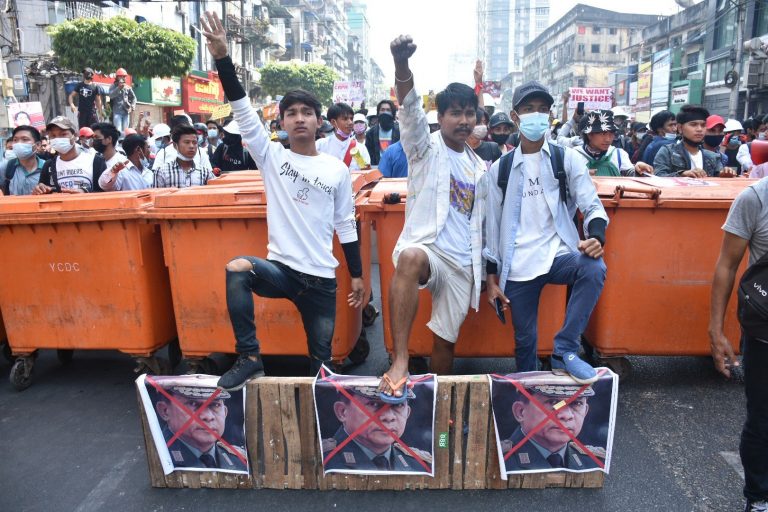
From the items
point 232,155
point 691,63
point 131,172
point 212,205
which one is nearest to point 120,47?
point 232,155

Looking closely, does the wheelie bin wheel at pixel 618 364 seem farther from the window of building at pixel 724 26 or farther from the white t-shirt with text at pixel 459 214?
the window of building at pixel 724 26

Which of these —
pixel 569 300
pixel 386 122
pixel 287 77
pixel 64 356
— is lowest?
pixel 64 356

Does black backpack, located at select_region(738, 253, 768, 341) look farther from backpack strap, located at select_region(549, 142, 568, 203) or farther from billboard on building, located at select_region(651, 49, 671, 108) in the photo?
billboard on building, located at select_region(651, 49, 671, 108)

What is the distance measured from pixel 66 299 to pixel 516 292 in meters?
3.17

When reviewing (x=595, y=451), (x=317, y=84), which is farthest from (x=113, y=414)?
(x=317, y=84)

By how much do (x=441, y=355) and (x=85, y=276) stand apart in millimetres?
2586

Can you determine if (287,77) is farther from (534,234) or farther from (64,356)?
(534,234)

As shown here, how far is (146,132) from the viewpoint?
12438 mm

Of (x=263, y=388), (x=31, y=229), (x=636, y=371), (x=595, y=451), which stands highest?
(x=31, y=229)

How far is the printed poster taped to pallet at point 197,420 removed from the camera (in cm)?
302

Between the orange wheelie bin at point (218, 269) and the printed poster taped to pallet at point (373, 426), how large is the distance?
115 cm

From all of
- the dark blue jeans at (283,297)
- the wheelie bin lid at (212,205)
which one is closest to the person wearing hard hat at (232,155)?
the wheelie bin lid at (212,205)

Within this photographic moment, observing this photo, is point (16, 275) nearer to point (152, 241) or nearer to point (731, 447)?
point (152, 241)

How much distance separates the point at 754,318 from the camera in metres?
2.42
